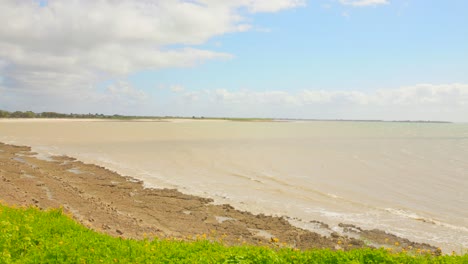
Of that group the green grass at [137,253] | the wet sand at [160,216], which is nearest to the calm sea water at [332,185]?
the wet sand at [160,216]

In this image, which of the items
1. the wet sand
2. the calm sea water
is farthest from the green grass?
the calm sea water

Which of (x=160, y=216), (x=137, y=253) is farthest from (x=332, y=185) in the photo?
(x=137, y=253)

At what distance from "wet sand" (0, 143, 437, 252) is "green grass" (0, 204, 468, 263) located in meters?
2.83

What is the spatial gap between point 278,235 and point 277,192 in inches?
266

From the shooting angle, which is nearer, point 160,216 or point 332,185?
point 160,216

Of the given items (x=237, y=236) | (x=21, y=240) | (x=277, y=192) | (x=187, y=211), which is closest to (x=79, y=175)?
(x=187, y=211)

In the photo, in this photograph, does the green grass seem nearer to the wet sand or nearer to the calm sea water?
the wet sand

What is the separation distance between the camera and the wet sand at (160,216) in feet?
36.8

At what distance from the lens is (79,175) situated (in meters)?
20.8

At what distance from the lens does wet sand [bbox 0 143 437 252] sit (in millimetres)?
11211

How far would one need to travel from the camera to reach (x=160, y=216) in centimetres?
1330

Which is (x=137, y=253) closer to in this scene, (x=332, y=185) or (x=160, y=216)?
(x=160, y=216)

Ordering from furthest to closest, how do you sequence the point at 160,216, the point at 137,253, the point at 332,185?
the point at 332,185 → the point at 160,216 → the point at 137,253

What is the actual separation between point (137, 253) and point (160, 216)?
20.8 feet
